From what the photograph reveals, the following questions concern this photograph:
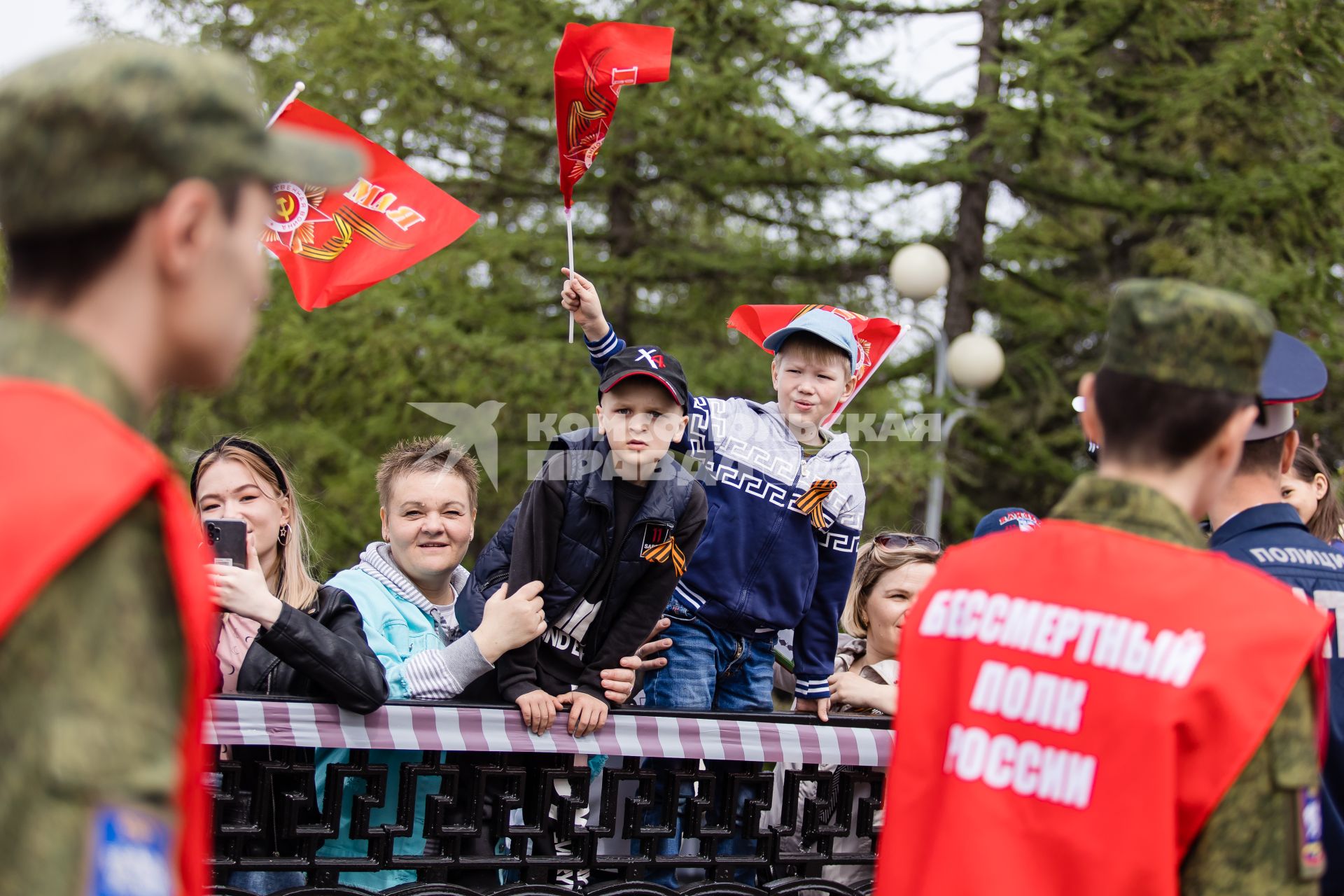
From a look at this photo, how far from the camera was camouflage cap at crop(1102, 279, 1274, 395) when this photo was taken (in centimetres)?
213

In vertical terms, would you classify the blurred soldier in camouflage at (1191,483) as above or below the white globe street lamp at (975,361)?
below

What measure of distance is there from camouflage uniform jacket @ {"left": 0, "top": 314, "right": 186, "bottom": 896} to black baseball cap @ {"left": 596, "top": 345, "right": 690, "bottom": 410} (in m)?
2.82

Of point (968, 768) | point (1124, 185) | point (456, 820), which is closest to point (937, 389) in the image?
point (1124, 185)

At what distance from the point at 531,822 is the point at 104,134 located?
282 cm

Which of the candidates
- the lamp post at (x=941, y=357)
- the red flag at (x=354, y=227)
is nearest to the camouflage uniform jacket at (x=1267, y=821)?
the red flag at (x=354, y=227)

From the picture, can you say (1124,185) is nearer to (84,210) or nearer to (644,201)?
(644,201)

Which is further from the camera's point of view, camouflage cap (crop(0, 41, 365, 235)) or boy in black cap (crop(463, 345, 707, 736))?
boy in black cap (crop(463, 345, 707, 736))

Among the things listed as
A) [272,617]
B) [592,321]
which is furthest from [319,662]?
[592,321]

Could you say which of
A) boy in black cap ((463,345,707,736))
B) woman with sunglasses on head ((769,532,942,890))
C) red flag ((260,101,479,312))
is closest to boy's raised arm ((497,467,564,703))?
boy in black cap ((463,345,707,736))

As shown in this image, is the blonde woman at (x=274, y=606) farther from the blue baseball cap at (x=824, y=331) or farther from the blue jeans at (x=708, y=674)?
the blue baseball cap at (x=824, y=331)

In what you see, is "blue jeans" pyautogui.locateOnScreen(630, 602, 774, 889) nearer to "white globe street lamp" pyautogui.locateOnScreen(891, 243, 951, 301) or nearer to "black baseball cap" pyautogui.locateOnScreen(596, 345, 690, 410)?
"black baseball cap" pyautogui.locateOnScreen(596, 345, 690, 410)

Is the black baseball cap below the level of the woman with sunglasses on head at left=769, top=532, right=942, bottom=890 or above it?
above

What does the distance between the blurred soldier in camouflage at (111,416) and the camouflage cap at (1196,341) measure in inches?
53.6

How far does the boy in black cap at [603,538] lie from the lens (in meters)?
3.98
